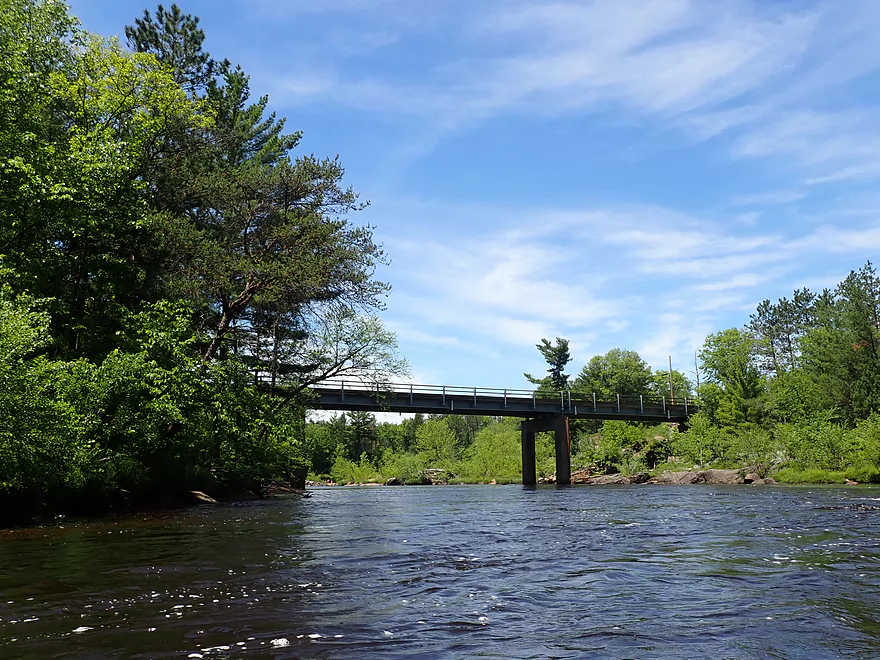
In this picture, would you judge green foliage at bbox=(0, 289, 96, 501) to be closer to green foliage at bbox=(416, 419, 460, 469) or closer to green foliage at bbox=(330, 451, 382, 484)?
green foliage at bbox=(330, 451, 382, 484)

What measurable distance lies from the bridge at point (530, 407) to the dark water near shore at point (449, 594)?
1484 inches

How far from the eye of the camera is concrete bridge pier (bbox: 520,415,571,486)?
61963 mm

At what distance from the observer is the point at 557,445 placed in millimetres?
63438

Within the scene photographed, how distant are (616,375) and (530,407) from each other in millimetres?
41203

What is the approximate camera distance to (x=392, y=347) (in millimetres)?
35031

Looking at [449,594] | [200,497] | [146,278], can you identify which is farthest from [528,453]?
[449,594]

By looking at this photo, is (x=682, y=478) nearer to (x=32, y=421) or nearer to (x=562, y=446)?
(x=562, y=446)

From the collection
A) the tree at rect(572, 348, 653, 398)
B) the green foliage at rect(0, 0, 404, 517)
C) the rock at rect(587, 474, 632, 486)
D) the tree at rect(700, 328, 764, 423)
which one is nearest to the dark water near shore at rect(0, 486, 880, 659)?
the green foliage at rect(0, 0, 404, 517)

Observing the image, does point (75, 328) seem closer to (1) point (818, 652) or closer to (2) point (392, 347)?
(2) point (392, 347)

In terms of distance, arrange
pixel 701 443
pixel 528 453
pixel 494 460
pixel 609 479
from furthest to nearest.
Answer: pixel 494 460
pixel 528 453
pixel 609 479
pixel 701 443

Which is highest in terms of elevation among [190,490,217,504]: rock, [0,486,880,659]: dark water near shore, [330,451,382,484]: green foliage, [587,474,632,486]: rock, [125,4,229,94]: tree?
[125,4,229,94]: tree

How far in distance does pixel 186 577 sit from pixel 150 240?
2180 cm

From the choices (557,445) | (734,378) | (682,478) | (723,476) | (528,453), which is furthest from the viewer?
(734,378)

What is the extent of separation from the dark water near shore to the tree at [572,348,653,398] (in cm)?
8616
